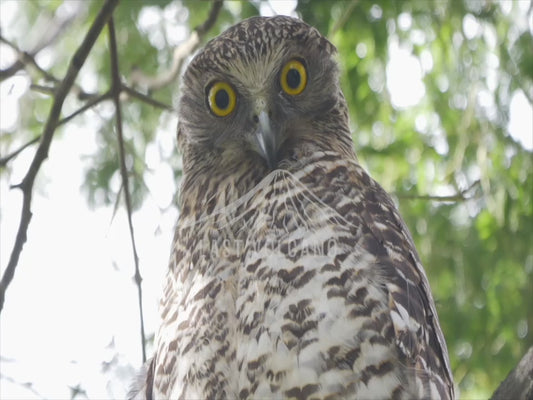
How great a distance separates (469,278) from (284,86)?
1752 millimetres

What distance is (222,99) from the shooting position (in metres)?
3.05

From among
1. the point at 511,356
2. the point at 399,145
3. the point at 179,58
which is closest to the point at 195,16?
the point at 179,58

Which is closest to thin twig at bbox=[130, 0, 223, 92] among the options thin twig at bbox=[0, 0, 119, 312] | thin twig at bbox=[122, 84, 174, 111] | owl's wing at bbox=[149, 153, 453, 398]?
thin twig at bbox=[122, 84, 174, 111]

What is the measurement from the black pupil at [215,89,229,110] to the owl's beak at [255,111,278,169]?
0.26m

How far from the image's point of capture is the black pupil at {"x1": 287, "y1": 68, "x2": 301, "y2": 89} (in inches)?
119

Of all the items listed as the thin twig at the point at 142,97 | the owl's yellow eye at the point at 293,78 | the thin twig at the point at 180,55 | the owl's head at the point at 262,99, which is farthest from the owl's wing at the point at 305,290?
the thin twig at the point at 180,55

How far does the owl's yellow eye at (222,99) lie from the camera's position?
3.01 meters

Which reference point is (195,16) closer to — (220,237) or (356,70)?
(356,70)

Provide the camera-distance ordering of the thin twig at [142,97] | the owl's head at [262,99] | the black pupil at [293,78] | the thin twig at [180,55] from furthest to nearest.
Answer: the thin twig at [180,55], the thin twig at [142,97], the black pupil at [293,78], the owl's head at [262,99]

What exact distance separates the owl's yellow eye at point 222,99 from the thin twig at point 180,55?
500 millimetres

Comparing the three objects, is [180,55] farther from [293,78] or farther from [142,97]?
[293,78]

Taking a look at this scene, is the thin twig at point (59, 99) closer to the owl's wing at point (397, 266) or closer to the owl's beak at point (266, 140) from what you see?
the owl's beak at point (266, 140)

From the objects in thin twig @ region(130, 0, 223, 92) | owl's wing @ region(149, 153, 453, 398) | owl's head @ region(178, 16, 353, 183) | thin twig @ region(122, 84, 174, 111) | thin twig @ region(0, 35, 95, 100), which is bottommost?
owl's wing @ region(149, 153, 453, 398)

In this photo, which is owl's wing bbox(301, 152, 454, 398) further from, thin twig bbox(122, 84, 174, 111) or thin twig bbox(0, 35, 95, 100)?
thin twig bbox(0, 35, 95, 100)
